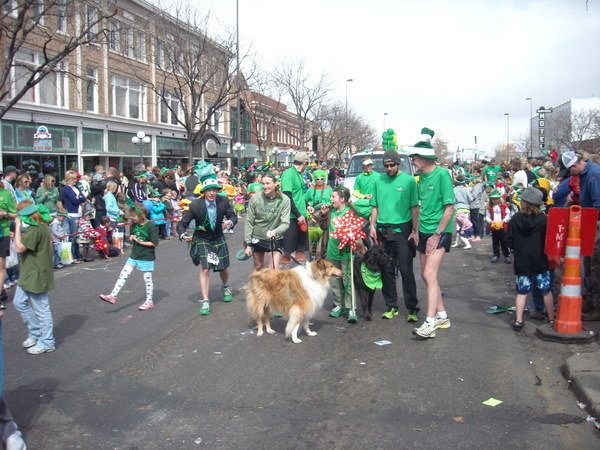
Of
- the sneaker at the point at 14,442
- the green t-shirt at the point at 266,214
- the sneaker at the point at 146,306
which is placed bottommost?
the sneaker at the point at 14,442

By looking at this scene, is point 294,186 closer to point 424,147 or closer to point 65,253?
point 424,147

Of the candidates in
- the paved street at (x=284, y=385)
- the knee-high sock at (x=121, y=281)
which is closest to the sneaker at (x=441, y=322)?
the paved street at (x=284, y=385)

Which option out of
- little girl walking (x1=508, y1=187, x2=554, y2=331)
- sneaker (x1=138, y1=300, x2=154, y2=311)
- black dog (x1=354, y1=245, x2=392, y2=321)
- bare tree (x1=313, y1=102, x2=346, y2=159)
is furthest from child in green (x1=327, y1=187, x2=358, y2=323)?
bare tree (x1=313, y1=102, x2=346, y2=159)

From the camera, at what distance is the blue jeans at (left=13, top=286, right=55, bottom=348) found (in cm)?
607

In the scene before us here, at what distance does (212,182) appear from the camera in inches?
309

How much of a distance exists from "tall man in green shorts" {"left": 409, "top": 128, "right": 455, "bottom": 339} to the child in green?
3.39ft

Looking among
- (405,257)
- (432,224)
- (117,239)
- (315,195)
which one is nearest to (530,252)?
(432,224)

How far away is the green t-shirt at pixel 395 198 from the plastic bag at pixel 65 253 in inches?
293

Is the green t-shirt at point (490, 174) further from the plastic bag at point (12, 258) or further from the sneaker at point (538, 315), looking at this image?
the plastic bag at point (12, 258)

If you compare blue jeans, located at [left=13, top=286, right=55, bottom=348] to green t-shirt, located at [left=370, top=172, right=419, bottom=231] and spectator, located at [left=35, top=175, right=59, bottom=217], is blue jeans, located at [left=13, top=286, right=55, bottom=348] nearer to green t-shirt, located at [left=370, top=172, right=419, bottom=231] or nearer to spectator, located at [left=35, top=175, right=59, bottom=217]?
green t-shirt, located at [left=370, top=172, right=419, bottom=231]

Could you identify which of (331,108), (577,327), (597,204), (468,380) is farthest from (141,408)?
(331,108)

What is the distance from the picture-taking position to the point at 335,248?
24.4ft

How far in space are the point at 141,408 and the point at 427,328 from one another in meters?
3.25

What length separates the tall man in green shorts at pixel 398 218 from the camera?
22.9ft
